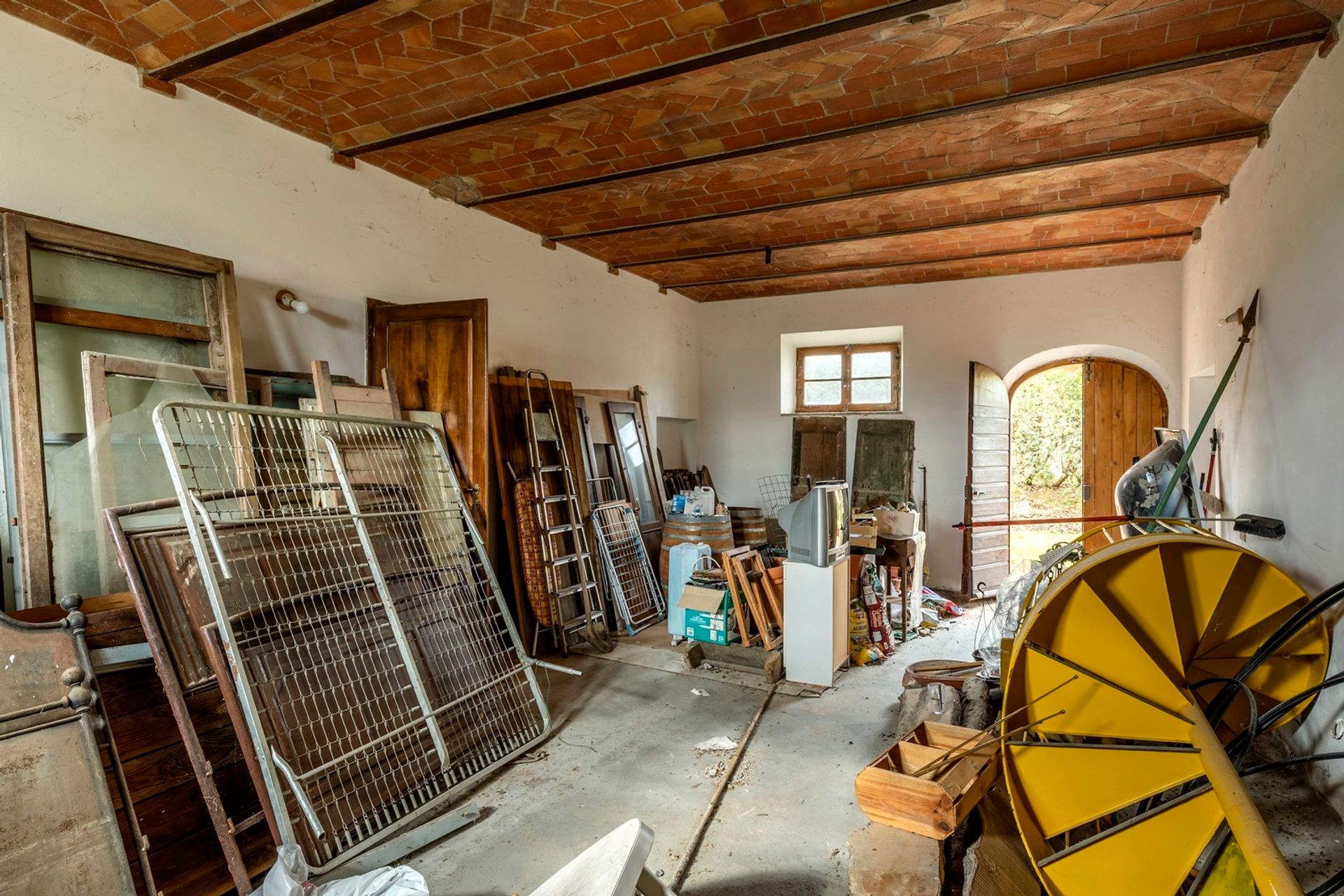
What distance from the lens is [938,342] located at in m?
6.38

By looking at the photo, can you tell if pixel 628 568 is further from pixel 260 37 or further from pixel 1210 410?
pixel 260 37

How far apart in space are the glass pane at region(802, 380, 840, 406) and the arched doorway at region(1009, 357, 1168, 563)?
5.82 feet

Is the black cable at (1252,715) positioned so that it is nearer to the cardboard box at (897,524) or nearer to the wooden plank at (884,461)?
the cardboard box at (897,524)

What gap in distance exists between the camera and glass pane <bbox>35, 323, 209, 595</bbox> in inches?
93.6

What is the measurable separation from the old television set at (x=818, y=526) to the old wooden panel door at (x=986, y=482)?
2921mm

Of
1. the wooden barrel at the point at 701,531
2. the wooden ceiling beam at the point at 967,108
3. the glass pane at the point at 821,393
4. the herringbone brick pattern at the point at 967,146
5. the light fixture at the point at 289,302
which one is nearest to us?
the wooden ceiling beam at the point at 967,108

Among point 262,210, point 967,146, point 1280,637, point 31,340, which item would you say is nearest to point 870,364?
point 967,146

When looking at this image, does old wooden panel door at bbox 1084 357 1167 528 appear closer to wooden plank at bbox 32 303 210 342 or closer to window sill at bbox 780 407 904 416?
window sill at bbox 780 407 904 416

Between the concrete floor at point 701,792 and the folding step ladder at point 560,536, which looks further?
the folding step ladder at point 560,536

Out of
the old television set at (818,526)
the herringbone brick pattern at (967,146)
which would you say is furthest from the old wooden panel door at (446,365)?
the old television set at (818,526)

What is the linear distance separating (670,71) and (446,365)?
2.08 metres

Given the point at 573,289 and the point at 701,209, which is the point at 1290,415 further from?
the point at 573,289

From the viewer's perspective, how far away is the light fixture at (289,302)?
10.7ft

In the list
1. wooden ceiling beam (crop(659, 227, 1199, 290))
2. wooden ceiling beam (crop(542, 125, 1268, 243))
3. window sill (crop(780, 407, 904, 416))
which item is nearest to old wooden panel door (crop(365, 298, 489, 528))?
wooden ceiling beam (crop(542, 125, 1268, 243))
